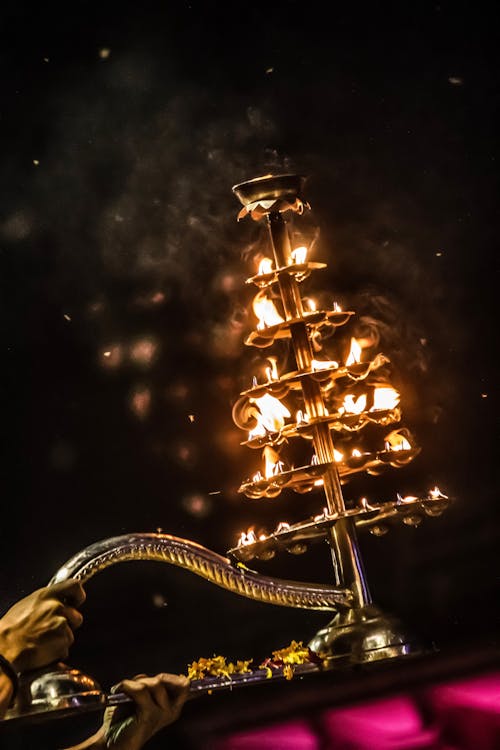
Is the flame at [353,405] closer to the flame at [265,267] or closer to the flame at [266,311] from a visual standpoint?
the flame at [266,311]

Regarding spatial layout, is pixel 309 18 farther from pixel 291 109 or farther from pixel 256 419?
pixel 256 419

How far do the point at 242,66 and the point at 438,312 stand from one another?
3.38 ft

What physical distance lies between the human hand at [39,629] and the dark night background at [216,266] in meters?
0.74

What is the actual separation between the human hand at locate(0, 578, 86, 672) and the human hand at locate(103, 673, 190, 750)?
18cm

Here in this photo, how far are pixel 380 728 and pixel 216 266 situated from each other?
4.89 ft

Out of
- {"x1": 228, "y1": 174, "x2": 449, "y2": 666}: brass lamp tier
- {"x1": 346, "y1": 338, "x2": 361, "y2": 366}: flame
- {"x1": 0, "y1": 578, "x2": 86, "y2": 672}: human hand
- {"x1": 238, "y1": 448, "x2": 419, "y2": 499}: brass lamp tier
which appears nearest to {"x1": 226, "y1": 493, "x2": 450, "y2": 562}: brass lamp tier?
{"x1": 228, "y1": 174, "x2": 449, "y2": 666}: brass lamp tier

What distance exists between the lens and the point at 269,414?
282 centimetres

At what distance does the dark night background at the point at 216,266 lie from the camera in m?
3.07

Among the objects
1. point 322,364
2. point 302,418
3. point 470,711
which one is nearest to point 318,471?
point 302,418

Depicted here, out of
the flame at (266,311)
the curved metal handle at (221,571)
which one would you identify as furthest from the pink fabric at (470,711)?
the flame at (266,311)

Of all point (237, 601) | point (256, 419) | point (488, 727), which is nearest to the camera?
point (488, 727)

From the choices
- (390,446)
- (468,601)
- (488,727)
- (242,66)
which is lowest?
(488,727)

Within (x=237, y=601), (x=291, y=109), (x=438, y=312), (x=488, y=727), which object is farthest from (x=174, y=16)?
(x=488, y=727)

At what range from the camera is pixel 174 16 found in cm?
327
